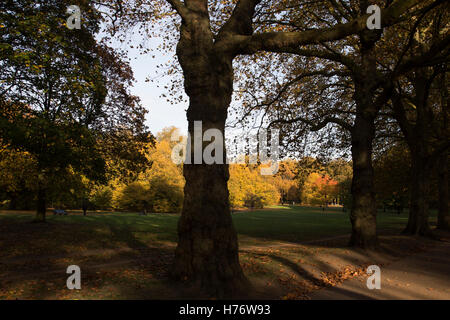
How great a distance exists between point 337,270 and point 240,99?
447 inches

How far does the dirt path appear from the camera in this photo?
658cm

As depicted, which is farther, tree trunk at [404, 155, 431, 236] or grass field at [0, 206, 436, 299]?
tree trunk at [404, 155, 431, 236]

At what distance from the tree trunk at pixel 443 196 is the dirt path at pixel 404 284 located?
15204 mm

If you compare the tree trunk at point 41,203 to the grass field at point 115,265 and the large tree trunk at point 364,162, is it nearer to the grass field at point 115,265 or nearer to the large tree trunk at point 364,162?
the grass field at point 115,265

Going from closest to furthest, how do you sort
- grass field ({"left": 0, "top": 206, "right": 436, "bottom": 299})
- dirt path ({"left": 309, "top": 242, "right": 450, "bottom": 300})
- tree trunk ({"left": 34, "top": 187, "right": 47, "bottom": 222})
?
grass field ({"left": 0, "top": 206, "right": 436, "bottom": 299}) < dirt path ({"left": 309, "top": 242, "right": 450, "bottom": 300}) < tree trunk ({"left": 34, "top": 187, "right": 47, "bottom": 222})

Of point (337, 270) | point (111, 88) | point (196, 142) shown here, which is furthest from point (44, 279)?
point (111, 88)

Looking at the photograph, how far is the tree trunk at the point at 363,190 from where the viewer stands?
11766mm

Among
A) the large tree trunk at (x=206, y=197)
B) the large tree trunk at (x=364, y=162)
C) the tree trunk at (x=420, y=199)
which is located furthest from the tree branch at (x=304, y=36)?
the tree trunk at (x=420, y=199)

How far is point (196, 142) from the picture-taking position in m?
6.47

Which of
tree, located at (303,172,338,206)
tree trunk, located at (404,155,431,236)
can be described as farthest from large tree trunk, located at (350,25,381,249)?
tree, located at (303,172,338,206)

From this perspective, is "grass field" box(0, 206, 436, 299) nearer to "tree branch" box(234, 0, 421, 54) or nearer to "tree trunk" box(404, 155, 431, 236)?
"tree trunk" box(404, 155, 431, 236)

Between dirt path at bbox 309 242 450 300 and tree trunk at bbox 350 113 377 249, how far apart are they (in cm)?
144

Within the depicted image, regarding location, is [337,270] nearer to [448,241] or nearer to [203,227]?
[203,227]

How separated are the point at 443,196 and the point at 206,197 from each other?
2453 cm
